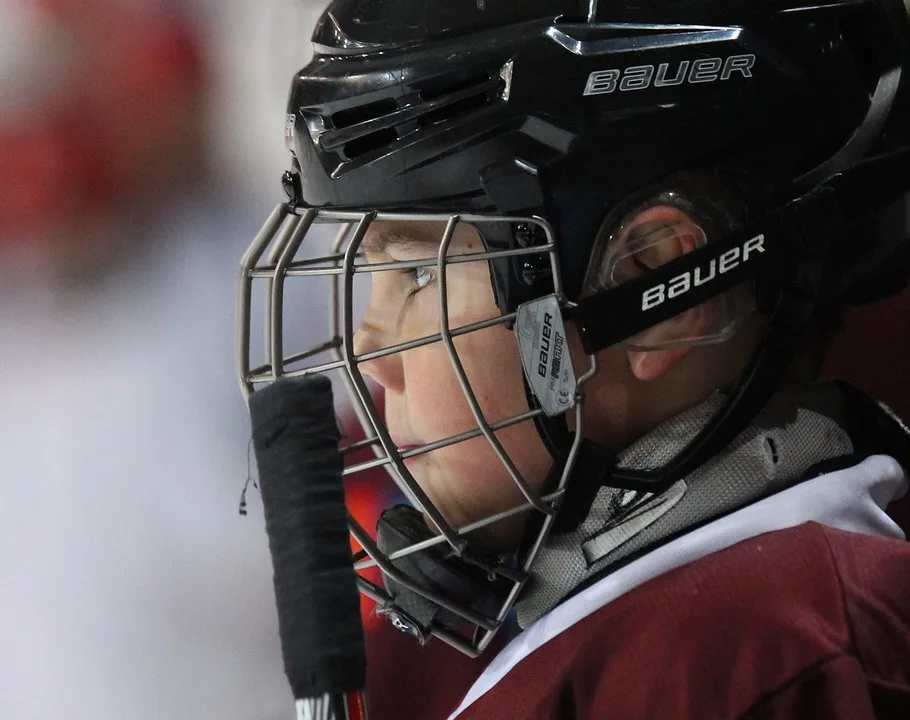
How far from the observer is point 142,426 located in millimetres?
1126

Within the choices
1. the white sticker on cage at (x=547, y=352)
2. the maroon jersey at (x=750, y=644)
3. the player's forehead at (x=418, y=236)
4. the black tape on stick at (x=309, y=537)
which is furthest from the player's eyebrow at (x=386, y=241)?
the maroon jersey at (x=750, y=644)

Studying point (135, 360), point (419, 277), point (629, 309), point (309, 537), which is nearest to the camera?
point (309, 537)

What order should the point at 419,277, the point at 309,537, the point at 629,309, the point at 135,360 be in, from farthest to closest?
the point at 135,360 → the point at 419,277 → the point at 629,309 → the point at 309,537

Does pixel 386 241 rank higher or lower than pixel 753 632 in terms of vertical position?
higher

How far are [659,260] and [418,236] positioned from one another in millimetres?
190

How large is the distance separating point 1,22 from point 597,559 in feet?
2.96

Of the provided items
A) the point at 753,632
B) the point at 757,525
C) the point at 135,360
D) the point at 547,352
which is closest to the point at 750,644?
the point at 753,632

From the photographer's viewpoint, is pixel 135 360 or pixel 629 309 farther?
pixel 135 360

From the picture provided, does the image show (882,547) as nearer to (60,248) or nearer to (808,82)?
(808,82)

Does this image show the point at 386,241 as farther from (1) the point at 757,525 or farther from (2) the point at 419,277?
(1) the point at 757,525

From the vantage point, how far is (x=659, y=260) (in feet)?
2.29

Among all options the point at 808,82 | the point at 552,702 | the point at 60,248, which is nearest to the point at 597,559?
the point at 552,702

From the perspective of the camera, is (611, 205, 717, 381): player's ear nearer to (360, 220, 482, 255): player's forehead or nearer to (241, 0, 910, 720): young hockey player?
(241, 0, 910, 720): young hockey player

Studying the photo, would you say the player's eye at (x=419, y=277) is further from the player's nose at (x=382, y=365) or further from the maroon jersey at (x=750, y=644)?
the maroon jersey at (x=750, y=644)
